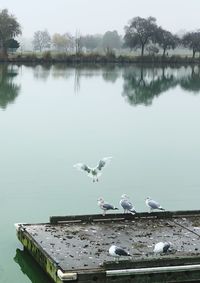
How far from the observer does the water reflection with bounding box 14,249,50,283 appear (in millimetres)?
10102

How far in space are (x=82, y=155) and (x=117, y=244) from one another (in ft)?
30.2

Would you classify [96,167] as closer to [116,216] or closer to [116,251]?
[116,216]

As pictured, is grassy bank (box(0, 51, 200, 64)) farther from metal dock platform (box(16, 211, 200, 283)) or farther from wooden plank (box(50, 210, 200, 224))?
metal dock platform (box(16, 211, 200, 283))

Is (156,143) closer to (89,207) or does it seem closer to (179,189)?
(179,189)

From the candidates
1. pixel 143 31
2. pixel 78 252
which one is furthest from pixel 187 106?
pixel 143 31

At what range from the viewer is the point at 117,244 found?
1033 centimetres

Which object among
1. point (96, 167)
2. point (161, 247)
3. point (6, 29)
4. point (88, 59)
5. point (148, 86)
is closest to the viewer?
point (161, 247)

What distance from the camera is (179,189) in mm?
16141

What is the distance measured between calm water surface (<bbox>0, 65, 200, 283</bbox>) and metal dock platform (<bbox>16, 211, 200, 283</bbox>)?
1.84 ft

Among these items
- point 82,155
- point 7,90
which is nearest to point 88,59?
point 7,90

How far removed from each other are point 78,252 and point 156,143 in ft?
42.8

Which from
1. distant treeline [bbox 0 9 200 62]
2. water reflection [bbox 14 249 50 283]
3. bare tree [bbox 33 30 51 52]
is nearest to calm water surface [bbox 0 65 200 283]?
water reflection [bbox 14 249 50 283]

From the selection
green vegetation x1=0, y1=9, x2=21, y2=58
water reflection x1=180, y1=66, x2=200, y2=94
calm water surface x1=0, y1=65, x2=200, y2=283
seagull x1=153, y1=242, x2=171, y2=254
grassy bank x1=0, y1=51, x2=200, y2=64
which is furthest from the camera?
green vegetation x1=0, y1=9, x2=21, y2=58

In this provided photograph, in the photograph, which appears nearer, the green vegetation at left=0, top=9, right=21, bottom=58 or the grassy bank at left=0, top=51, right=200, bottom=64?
the grassy bank at left=0, top=51, right=200, bottom=64
